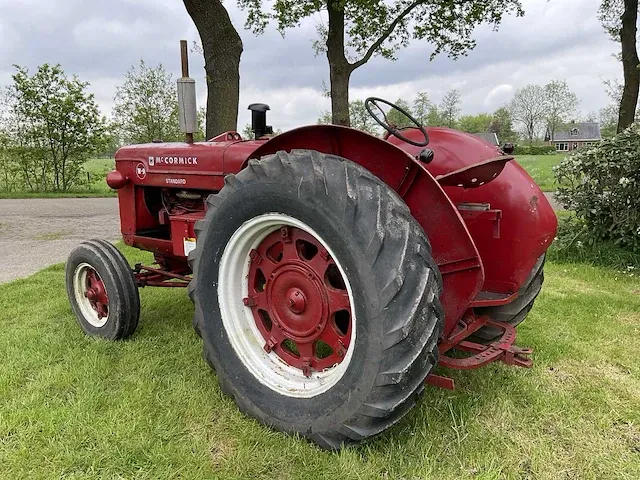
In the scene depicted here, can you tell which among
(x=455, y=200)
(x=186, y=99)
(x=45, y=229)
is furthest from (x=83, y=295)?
(x=45, y=229)

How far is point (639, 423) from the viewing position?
92.4 inches

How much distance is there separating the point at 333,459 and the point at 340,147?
1.28 metres

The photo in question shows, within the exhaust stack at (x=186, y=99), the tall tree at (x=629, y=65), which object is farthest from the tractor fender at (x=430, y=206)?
the tall tree at (x=629, y=65)

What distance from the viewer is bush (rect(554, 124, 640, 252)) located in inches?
206

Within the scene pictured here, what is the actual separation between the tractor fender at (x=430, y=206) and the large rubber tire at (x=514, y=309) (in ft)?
2.33

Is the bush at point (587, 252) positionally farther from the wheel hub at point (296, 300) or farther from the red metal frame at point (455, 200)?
the wheel hub at point (296, 300)

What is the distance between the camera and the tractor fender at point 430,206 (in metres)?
1.91

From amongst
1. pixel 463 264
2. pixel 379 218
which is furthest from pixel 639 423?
pixel 379 218

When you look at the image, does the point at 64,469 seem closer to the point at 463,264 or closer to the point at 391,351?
Answer: the point at 391,351

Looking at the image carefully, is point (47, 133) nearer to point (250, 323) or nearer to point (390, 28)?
point (390, 28)

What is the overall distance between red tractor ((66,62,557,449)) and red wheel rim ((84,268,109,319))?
4.33 feet

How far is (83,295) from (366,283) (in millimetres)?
2562

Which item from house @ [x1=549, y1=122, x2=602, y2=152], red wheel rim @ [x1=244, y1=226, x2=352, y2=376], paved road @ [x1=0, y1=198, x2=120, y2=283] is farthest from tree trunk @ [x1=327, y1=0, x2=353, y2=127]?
house @ [x1=549, y1=122, x2=602, y2=152]

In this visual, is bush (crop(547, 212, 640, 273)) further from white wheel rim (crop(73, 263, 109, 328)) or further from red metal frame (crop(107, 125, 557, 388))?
white wheel rim (crop(73, 263, 109, 328))
